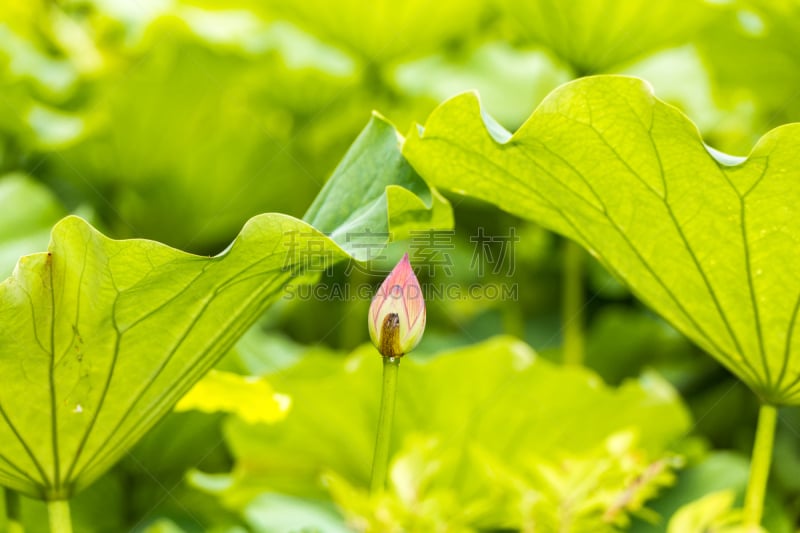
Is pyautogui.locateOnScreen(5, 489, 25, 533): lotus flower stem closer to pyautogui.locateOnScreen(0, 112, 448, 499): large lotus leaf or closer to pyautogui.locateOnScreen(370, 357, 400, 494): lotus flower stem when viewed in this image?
pyautogui.locateOnScreen(0, 112, 448, 499): large lotus leaf

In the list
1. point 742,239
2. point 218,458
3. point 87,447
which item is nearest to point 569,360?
point 218,458

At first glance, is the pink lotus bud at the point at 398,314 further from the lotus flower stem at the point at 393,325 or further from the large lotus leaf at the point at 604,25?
the large lotus leaf at the point at 604,25

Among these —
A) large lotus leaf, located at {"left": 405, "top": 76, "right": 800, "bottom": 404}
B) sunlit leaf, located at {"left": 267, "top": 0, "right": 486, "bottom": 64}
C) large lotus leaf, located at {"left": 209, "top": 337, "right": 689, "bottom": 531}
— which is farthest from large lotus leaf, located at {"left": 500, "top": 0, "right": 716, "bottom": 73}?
large lotus leaf, located at {"left": 405, "top": 76, "right": 800, "bottom": 404}

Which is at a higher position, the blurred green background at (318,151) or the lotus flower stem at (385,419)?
the blurred green background at (318,151)

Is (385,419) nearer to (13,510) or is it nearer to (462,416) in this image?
(13,510)

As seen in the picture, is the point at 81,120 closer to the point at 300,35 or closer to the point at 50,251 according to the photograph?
the point at 300,35

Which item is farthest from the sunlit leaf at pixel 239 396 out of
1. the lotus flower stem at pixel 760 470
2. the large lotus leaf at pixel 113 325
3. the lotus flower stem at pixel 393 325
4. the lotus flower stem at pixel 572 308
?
the lotus flower stem at pixel 572 308

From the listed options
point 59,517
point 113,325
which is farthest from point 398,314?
point 59,517
